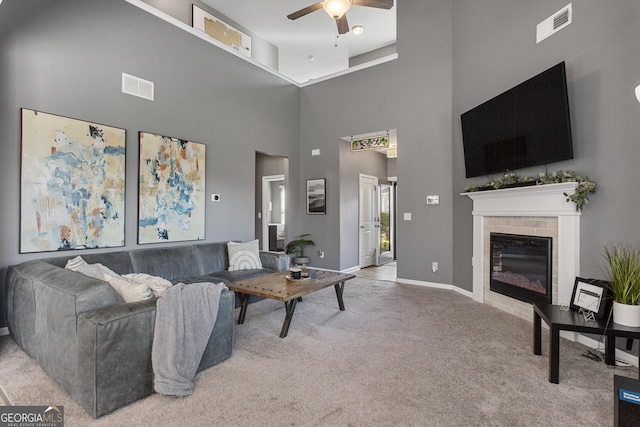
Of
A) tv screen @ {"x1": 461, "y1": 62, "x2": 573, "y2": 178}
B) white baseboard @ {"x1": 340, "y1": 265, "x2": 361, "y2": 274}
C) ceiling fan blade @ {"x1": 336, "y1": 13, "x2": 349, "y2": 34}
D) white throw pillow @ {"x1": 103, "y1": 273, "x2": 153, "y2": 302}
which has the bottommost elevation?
white baseboard @ {"x1": 340, "y1": 265, "x2": 361, "y2": 274}

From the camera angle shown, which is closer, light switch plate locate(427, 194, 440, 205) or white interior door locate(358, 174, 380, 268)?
light switch plate locate(427, 194, 440, 205)

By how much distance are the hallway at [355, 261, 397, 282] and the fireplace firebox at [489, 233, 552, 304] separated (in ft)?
6.47

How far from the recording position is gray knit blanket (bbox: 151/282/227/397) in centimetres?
195

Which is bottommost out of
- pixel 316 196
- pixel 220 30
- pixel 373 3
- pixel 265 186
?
pixel 316 196

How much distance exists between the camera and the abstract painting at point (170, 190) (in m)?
3.91

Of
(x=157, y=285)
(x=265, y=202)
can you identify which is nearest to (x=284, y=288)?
(x=157, y=285)

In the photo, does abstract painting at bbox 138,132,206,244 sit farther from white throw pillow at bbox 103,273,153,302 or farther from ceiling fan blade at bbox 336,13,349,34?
ceiling fan blade at bbox 336,13,349,34

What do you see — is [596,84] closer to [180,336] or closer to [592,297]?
[592,297]

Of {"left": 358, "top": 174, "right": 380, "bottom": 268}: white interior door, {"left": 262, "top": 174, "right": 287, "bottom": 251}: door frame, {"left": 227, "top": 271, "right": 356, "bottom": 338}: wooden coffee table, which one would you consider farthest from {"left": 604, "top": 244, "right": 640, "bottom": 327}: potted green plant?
{"left": 262, "top": 174, "right": 287, "bottom": 251}: door frame

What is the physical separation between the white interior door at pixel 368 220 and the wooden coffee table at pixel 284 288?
3131 millimetres

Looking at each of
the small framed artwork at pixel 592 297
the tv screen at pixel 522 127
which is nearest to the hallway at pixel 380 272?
the tv screen at pixel 522 127

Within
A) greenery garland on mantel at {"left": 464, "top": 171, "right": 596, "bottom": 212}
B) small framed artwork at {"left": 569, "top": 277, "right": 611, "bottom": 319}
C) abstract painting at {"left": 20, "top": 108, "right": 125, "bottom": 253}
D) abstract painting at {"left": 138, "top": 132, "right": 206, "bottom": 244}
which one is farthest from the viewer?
→ abstract painting at {"left": 138, "top": 132, "right": 206, "bottom": 244}

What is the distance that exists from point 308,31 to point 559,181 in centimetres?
567

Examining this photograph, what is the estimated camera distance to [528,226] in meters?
3.47
